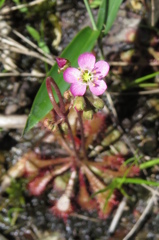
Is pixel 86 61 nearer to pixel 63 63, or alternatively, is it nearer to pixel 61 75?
pixel 63 63

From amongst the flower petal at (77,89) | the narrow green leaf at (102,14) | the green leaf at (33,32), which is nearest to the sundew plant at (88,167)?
the green leaf at (33,32)

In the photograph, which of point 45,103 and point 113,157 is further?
point 113,157

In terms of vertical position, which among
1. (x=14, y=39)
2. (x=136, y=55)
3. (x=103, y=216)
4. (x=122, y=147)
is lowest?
(x=103, y=216)

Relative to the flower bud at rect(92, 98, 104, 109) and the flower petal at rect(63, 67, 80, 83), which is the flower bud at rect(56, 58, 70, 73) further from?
the flower bud at rect(92, 98, 104, 109)

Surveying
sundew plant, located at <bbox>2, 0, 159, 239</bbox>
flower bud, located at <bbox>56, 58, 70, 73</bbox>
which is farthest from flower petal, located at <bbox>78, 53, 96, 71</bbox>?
sundew plant, located at <bbox>2, 0, 159, 239</bbox>

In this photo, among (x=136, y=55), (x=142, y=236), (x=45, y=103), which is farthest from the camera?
(x=136, y=55)

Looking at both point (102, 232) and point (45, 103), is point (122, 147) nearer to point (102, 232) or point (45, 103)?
point (102, 232)

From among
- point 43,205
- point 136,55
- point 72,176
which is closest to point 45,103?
point 72,176
